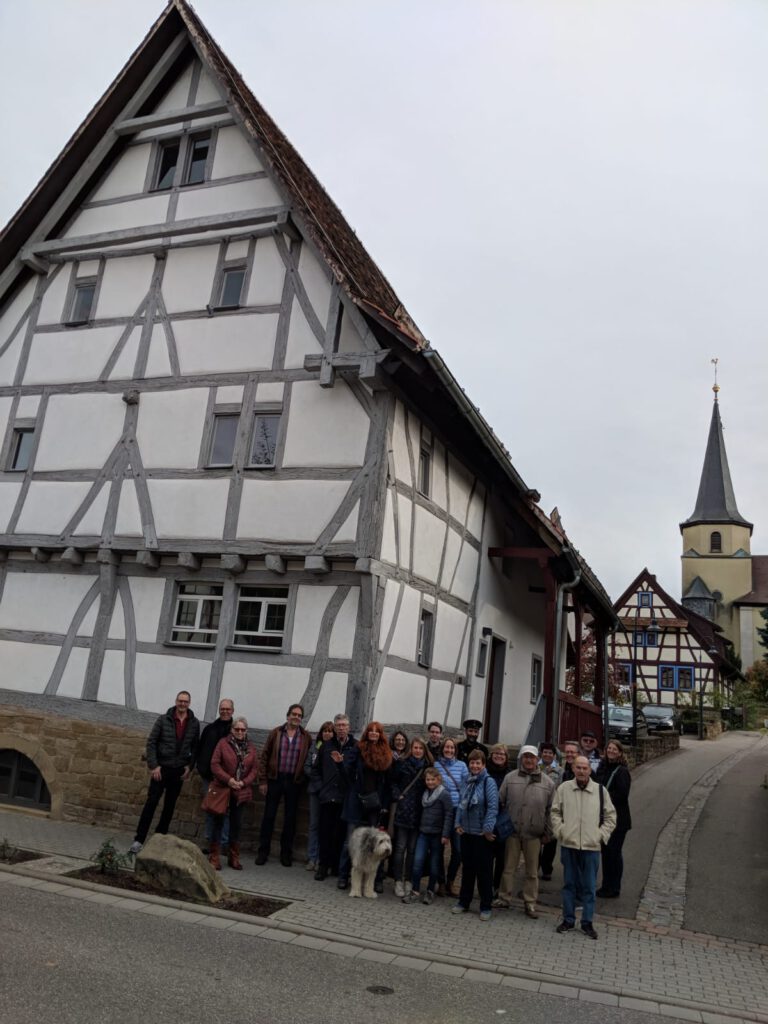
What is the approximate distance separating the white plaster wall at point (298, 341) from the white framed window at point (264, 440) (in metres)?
0.78

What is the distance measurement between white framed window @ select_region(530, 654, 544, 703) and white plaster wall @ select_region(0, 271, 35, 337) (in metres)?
12.5

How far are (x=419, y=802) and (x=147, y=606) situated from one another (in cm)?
501

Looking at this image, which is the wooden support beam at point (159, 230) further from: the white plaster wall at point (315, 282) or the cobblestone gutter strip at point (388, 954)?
the cobblestone gutter strip at point (388, 954)

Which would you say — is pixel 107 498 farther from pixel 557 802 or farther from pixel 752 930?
pixel 752 930

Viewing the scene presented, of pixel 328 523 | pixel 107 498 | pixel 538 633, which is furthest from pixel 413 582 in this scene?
pixel 538 633

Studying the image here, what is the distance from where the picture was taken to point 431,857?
8812 millimetres

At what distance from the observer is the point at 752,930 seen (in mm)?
8320

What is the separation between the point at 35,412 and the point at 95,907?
326 inches

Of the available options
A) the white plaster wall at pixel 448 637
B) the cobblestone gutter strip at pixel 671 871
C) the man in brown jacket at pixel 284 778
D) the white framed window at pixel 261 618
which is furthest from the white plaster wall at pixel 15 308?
the cobblestone gutter strip at pixel 671 871

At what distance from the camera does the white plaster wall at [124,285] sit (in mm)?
13148

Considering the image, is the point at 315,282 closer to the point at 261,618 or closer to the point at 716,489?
the point at 261,618

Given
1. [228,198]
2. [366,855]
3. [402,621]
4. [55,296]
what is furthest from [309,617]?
[55,296]

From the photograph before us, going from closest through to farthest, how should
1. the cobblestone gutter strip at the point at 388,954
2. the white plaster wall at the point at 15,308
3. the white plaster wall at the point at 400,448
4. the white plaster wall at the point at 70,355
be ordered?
the cobblestone gutter strip at the point at 388,954 < the white plaster wall at the point at 400,448 < the white plaster wall at the point at 70,355 < the white plaster wall at the point at 15,308

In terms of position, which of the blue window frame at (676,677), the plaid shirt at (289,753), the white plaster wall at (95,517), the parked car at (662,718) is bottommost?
the plaid shirt at (289,753)
